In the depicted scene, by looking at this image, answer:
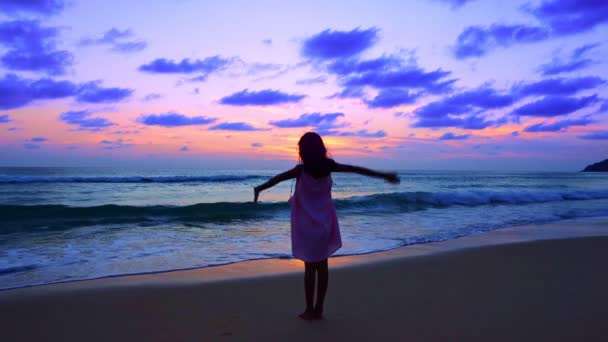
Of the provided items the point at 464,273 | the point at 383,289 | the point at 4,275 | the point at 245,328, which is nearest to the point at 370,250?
the point at 464,273

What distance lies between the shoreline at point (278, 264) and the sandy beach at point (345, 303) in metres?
0.03

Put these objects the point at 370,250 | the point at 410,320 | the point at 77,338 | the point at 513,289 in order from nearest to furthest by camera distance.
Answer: the point at 77,338
the point at 410,320
the point at 513,289
the point at 370,250

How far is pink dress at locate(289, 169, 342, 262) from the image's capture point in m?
3.83

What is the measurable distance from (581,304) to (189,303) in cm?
405

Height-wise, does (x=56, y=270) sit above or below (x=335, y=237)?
below

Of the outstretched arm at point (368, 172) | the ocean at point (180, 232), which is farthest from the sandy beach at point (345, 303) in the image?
the outstretched arm at point (368, 172)

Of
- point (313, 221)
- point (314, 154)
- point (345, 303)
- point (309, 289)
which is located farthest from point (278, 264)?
point (314, 154)

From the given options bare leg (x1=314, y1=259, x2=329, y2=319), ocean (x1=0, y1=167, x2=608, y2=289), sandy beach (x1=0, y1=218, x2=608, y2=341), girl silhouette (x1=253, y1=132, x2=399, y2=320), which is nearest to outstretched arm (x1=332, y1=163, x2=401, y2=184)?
girl silhouette (x1=253, y1=132, x2=399, y2=320)

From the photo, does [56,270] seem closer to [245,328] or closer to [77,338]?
[77,338]

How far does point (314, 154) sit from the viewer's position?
12.1 feet

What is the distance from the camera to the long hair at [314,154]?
3.70 m

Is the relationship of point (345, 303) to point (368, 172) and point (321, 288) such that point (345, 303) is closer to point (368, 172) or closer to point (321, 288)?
point (321, 288)

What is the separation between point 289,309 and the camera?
427 cm

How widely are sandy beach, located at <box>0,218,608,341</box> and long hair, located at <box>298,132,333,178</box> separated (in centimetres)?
142
